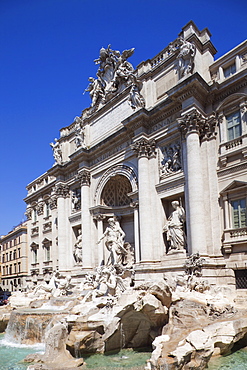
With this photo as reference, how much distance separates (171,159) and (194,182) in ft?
8.30

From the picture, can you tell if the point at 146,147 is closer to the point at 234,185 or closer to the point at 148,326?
the point at 234,185

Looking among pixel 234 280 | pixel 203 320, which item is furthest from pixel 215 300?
pixel 234 280

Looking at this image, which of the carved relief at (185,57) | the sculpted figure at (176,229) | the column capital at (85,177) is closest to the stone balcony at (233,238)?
the sculpted figure at (176,229)

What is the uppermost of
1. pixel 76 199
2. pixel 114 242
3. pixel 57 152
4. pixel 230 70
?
pixel 230 70

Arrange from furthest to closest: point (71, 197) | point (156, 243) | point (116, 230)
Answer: point (71, 197), point (116, 230), point (156, 243)

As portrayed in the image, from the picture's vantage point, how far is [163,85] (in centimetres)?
1933

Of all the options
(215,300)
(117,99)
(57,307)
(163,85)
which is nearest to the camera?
(215,300)

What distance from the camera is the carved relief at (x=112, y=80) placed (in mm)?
20453

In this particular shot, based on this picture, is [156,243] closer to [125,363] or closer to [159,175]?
[159,175]

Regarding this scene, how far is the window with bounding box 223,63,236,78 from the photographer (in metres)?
16.8

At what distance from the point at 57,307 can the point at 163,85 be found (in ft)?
42.8

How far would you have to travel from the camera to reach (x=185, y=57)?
1747 centimetres

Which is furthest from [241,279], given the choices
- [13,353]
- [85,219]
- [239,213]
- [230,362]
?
[85,219]

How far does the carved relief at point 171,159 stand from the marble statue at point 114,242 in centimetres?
496
